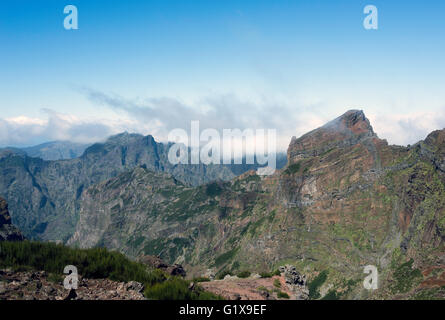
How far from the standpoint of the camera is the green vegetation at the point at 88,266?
179ft

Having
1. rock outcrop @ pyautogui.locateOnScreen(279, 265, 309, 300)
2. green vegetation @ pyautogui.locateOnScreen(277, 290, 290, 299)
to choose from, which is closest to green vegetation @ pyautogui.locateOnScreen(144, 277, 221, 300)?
green vegetation @ pyautogui.locateOnScreen(277, 290, 290, 299)

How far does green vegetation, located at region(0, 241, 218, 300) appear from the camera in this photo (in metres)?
54.5

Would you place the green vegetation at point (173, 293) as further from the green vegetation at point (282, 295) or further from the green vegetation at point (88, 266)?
the green vegetation at point (282, 295)

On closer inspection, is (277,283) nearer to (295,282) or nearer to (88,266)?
(295,282)

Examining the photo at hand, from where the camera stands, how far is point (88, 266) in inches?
2389

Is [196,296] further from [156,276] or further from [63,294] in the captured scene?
[63,294]

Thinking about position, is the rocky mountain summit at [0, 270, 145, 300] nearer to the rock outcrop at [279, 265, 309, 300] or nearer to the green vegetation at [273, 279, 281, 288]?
the green vegetation at [273, 279, 281, 288]

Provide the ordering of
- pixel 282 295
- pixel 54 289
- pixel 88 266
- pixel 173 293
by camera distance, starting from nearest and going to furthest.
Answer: pixel 54 289 < pixel 173 293 < pixel 88 266 < pixel 282 295

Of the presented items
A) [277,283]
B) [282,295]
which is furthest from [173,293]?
[277,283]

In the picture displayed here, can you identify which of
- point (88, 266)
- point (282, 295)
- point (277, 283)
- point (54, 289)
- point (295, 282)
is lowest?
point (295, 282)

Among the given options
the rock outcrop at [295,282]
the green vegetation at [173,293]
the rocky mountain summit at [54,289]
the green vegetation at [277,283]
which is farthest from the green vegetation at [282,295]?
the rocky mountain summit at [54,289]

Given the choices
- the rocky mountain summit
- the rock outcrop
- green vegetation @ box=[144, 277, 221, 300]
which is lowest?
the rock outcrop
